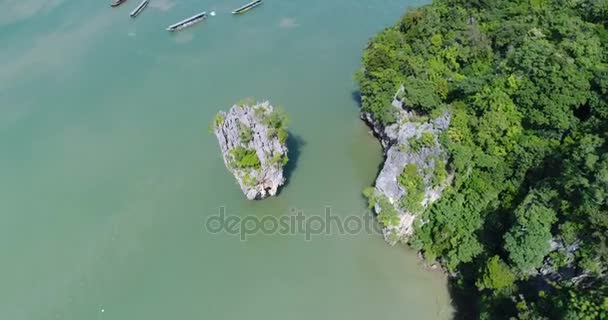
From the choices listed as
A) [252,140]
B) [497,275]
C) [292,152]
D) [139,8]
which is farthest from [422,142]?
[139,8]

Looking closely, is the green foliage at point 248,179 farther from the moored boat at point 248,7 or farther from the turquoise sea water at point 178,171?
the moored boat at point 248,7

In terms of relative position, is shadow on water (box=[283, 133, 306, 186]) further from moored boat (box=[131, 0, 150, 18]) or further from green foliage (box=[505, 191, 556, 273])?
moored boat (box=[131, 0, 150, 18])

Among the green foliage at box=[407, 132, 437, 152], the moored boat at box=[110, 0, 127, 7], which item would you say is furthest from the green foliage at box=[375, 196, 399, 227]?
the moored boat at box=[110, 0, 127, 7]

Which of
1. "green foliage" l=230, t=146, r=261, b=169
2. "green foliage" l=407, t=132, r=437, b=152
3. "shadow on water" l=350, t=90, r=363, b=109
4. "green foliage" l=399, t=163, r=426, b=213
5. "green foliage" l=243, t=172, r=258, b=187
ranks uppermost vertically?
"green foliage" l=407, t=132, r=437, b=152

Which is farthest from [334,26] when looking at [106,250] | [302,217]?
[106,250]

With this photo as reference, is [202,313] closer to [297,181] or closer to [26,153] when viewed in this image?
[297,181]

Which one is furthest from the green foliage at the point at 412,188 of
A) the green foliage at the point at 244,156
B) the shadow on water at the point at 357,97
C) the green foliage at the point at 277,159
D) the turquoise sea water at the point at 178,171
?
the shadow on water at the point at 357,97

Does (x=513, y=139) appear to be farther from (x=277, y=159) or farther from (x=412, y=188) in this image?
(x=277, y=159)
